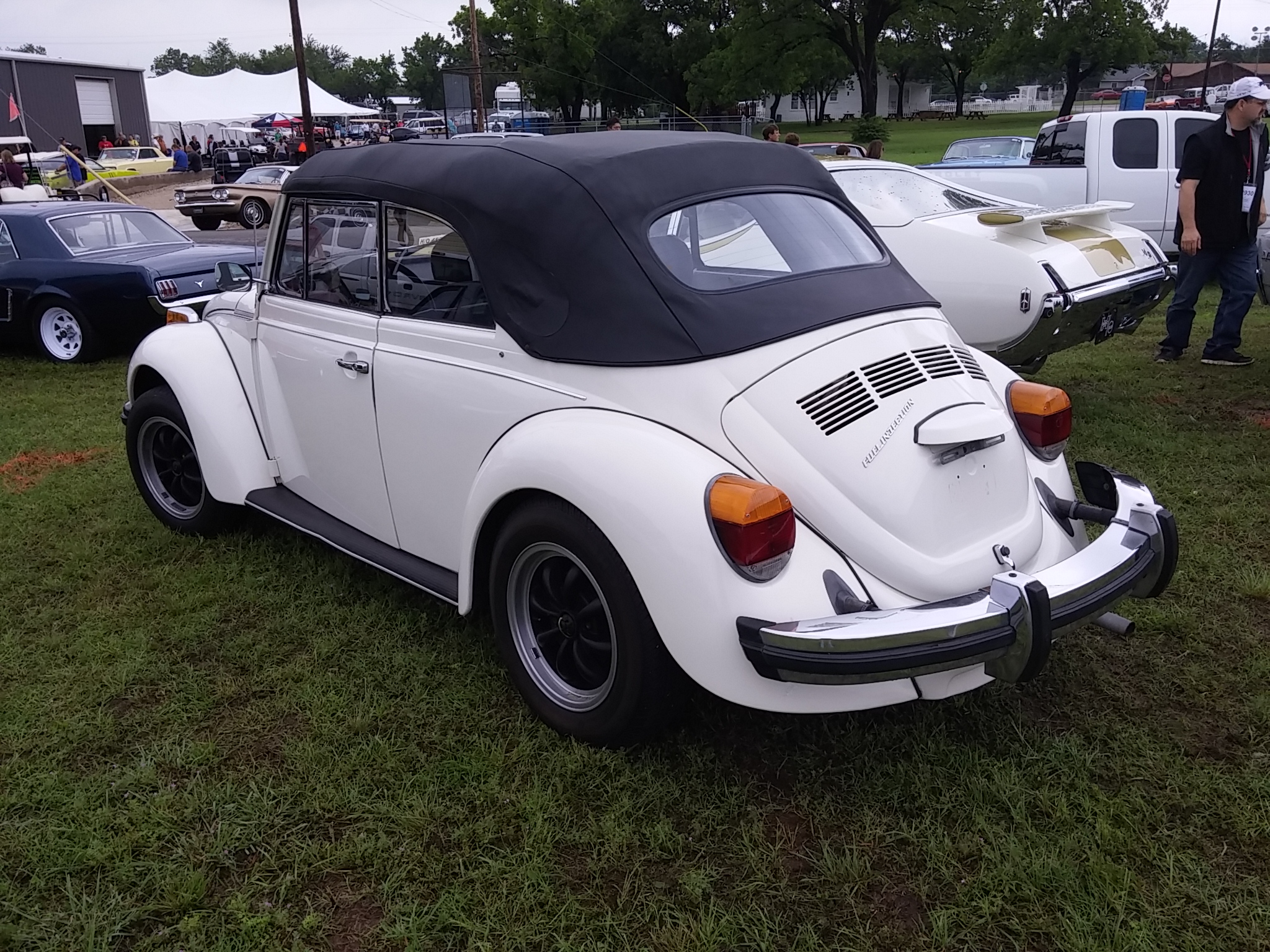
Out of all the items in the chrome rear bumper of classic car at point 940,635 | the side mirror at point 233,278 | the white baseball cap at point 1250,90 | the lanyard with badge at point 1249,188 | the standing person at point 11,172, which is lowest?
the chrome rear bumper of classic car at point 940,635

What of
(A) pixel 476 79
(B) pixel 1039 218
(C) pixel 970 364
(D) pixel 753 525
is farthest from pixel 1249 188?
(A) pixel 476 79

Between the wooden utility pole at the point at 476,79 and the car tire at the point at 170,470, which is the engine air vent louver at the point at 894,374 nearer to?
the car tire at the point at 170,470

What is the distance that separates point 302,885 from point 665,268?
1.97m

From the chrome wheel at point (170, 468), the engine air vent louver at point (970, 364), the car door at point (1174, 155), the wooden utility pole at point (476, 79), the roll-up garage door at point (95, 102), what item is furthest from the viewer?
the roll-up garage door at point (95, 102)

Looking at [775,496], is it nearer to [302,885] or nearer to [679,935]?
[679,935]

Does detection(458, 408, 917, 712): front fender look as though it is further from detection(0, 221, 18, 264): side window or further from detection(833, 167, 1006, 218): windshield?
detection(0, 221, 18, 264): side window

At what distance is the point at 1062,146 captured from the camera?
33.8 feet

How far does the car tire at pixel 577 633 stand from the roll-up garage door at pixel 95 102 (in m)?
54.1

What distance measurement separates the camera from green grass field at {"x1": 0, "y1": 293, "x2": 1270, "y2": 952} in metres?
2.36

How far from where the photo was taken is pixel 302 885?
2.51m

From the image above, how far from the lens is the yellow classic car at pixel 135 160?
31625 millimetres

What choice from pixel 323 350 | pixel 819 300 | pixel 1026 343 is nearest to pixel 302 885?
pixel 323 350

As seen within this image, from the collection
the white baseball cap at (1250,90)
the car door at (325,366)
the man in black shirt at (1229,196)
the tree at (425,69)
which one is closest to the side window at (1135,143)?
the man in black shirt at (1229,196)

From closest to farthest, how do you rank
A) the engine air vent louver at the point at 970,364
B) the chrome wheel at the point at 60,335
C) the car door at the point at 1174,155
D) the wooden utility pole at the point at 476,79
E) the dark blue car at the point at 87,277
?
the engine air vent louver at the point at 970,364
the dark blue car at the point at 87,277
the chrome wheel at the point at 60,335
the car door at the point at 1174,155
the wooden utility pole at the point at 476,79
